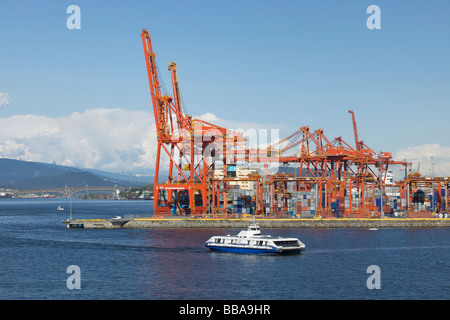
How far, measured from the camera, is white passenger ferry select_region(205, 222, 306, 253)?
6950 centimetres

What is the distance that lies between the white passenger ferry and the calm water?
1.48 m

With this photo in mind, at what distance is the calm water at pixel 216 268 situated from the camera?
159ft

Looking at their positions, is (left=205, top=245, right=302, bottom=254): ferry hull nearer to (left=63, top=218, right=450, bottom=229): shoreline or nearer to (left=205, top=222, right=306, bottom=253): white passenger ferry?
(left=205, top=222, right=306, bottom=253): white passenger ferry

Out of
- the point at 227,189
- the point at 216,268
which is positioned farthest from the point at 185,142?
the point at 216,268

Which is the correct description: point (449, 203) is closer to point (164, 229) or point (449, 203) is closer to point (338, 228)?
point (338, 228)

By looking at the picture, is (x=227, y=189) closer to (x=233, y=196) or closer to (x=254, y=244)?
(x=233, y=196)

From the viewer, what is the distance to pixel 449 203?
12962cm

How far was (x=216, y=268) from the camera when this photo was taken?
60.1 meters

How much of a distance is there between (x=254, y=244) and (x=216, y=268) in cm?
1160

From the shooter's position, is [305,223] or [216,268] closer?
[216,268]

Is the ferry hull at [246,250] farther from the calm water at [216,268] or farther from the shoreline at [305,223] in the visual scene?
the shoreline at [305,223]

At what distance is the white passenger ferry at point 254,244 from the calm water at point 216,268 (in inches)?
58.4

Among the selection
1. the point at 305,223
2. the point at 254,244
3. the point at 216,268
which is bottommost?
the point at 216,268
